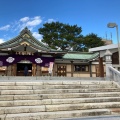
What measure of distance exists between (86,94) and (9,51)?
14203mm

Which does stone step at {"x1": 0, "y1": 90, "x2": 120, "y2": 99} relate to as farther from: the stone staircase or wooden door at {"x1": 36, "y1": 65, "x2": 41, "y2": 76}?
wooden door at {"x1": 36, "y1": 65, "x2": 41, "y2": 76}

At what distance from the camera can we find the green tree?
37622mm

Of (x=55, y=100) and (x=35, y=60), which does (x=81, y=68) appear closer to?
(x=35, y=60)

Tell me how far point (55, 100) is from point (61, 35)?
33.6 m

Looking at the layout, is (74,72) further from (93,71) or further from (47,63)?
(47,63)

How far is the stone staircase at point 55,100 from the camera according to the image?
554cm

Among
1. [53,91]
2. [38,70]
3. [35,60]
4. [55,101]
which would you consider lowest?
[55,101]

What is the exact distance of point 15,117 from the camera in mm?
5082

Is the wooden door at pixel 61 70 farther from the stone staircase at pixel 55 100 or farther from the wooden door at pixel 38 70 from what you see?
the stone staircase at pixel 55 100

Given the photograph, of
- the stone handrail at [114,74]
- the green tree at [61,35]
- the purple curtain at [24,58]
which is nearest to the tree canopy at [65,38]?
the green tree at [61,35]

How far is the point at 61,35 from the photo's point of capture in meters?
39.0

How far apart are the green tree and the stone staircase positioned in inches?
1141

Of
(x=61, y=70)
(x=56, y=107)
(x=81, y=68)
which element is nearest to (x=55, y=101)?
(x=56, y=107)

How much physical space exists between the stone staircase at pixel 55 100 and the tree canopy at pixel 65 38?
2927cm
